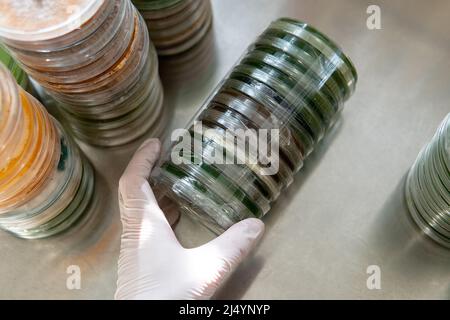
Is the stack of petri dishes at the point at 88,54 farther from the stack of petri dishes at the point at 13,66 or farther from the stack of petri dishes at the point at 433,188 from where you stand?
the stack of petri dishes at the point at 433,188

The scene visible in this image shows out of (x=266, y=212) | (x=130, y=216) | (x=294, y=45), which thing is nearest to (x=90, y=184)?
(x=130, y=216)

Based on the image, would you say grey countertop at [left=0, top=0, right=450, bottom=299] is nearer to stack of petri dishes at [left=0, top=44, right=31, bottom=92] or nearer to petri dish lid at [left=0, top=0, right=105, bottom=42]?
stack of petri dishes at [left=0, top=44, right=31, bottom=92]

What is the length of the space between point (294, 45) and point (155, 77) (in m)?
0.31

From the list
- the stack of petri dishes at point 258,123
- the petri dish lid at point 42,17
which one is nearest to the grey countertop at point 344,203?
the stack of petri dishes at point 258,123

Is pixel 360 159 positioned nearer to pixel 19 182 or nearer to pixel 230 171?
pixel 230 171

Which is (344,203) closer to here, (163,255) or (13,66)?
(163,255)

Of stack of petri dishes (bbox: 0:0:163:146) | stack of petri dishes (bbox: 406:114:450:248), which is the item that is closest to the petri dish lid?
stack of petri dishes (bbox: 0:0:163:146)

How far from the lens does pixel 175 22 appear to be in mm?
1065

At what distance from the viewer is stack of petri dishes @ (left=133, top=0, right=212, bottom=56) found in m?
1.01

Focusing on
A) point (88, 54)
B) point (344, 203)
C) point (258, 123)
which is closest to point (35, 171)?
point (88, 54)

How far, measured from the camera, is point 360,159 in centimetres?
111

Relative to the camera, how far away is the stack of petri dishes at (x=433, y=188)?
86 cm

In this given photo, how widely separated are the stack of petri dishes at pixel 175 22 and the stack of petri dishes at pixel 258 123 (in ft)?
0.69

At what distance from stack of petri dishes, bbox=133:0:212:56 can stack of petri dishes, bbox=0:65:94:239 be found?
310 millimetres
